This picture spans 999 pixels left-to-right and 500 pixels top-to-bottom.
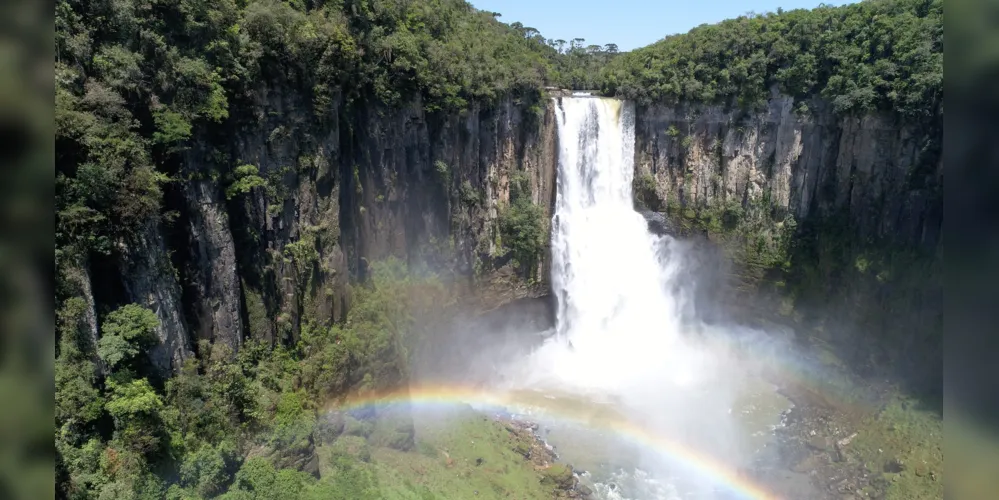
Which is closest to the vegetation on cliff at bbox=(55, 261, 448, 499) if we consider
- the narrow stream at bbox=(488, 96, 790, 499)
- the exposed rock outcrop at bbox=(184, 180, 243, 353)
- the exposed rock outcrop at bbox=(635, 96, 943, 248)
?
the exposed rock outcrop at bbox=(184, 180, 243, 353)

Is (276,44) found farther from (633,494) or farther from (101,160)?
(633,494)

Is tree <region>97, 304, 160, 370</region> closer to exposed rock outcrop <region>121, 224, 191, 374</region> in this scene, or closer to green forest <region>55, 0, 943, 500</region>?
green forest <region>55, 0, 943, 500</region>

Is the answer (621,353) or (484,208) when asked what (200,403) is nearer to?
(484,208)

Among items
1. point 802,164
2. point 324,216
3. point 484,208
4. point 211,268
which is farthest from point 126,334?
point 802,164

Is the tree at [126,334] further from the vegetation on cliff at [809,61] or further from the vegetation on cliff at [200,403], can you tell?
the vegetation on cliff at [809,61]

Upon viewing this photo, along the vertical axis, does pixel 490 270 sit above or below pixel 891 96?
below

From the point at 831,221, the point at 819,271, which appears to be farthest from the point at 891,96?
the point at 819,271
